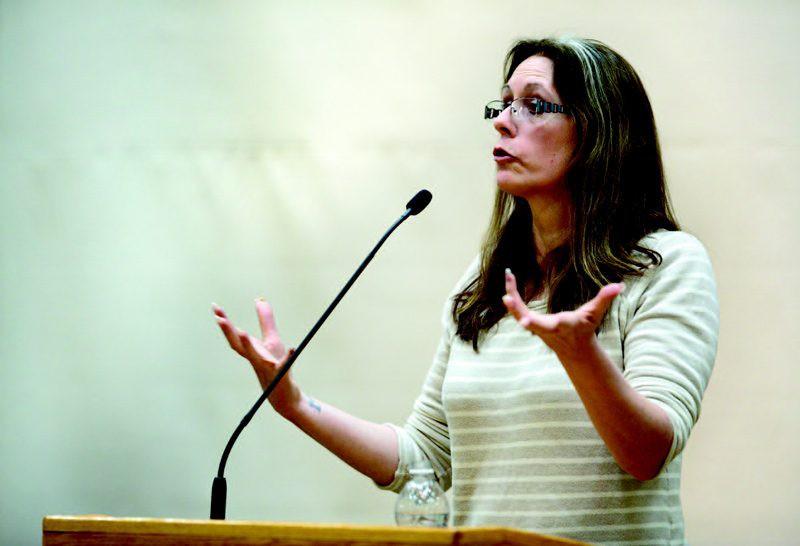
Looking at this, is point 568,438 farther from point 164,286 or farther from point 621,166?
point 164,286

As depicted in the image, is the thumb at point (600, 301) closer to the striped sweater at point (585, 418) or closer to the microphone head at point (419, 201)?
the striped sweater at point (585, 418)

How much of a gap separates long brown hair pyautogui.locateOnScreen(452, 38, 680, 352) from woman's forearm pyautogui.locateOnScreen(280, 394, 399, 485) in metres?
0.25

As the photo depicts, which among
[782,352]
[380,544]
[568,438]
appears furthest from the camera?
[782,352]

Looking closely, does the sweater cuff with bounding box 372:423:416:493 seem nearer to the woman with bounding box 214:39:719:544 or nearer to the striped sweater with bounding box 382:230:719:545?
the woman with bounding box 214:39:719:544

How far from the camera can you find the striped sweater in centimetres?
150

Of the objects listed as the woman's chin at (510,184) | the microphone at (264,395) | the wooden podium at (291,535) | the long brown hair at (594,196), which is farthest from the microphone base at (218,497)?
the woman's chin at (510,184)

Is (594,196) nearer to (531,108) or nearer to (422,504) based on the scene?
(531,108)

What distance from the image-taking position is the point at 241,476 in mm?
2742

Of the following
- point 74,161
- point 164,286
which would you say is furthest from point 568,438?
point 74,161

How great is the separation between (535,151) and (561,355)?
0.61 m

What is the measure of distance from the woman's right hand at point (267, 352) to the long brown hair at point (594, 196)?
0.37m

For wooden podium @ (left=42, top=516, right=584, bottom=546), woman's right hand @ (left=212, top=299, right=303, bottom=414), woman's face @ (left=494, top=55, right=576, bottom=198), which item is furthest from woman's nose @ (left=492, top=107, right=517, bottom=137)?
wooden podium @ (left=42, top=516, right=584, bottom=546)

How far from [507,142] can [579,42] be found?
0.26 m

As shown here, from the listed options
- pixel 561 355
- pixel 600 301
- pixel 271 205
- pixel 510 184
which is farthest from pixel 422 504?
pixel 271 205
